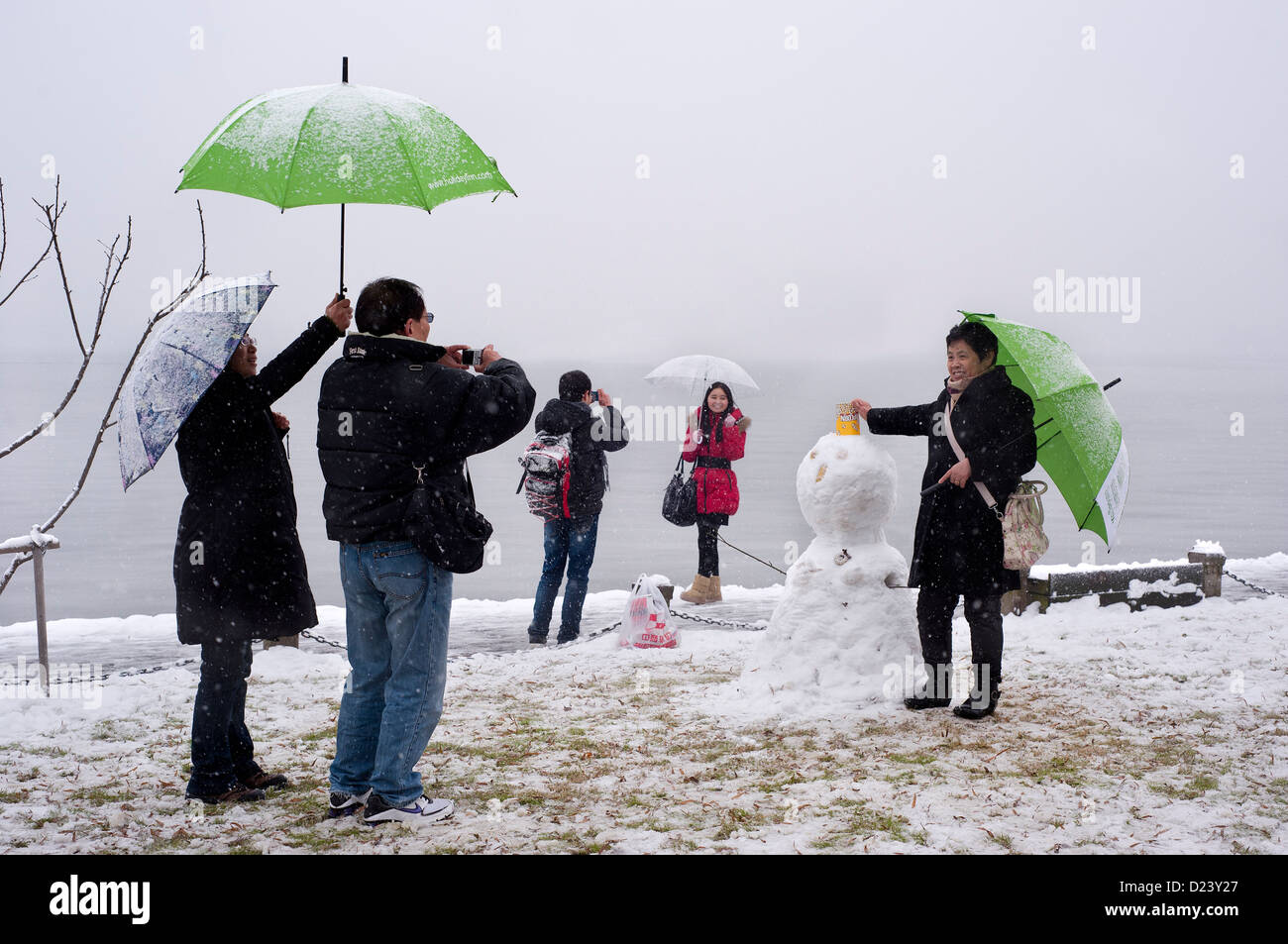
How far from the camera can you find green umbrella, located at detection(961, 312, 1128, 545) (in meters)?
4.57

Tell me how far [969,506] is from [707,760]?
1925mm

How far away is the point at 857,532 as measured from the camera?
5660 millimetres

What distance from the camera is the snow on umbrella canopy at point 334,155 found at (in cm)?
380

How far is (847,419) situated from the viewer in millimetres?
5711

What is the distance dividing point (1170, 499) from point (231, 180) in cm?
2031

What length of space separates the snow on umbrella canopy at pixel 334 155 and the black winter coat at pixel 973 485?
2779mm

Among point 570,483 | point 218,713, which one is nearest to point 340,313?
point 218,713

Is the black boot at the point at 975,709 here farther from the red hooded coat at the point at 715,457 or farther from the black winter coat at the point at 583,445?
the red hooded coat at the point at 715,457

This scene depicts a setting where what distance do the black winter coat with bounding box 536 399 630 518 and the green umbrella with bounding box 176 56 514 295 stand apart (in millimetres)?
3043

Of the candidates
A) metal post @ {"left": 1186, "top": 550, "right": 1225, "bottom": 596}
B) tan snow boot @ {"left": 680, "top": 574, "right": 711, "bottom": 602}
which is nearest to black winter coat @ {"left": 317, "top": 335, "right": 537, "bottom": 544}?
tan snow boot @ {"left": 680, "top": 574, "right": 711, "bottom": 602}

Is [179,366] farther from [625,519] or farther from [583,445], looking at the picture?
[625,519]

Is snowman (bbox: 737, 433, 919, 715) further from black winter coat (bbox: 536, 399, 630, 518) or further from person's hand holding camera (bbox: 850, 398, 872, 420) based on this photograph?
black winter coat (bbox: 536, 399, 630, 518)
